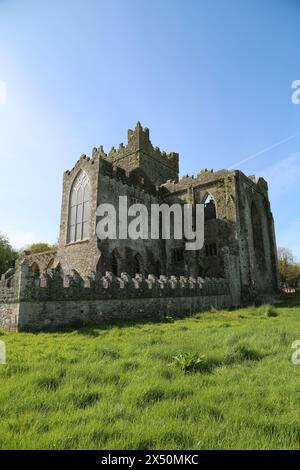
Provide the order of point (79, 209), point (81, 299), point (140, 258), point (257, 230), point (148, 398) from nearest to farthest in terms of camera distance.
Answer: point (148, 398) < point (81, 299) < point (79, 209) < point (140, 258) < point (257, 230)

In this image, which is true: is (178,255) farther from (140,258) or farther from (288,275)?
(288,275)

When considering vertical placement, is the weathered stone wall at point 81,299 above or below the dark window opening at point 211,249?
below

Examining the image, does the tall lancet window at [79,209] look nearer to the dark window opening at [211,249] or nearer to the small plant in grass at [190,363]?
the dark window opening at [211,249]

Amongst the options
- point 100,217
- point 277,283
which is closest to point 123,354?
point 100,217

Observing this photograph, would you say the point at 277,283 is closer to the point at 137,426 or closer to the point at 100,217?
the point at 100,217

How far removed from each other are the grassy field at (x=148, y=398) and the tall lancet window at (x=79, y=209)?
14.1 meters

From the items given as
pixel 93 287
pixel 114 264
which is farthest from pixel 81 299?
pixel 114 264

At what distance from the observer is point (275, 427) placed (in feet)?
12.8

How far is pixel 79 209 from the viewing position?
2280 centimetres

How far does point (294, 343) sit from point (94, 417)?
6.43 m

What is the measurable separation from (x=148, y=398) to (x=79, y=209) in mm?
19216

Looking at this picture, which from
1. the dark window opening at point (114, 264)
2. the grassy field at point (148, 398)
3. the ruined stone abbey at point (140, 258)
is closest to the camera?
the grassy field at point (148, 398)

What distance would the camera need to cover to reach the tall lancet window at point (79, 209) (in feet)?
72.0

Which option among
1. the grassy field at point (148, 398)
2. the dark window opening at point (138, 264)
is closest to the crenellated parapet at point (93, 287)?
the grassy field at point (148, 398)
